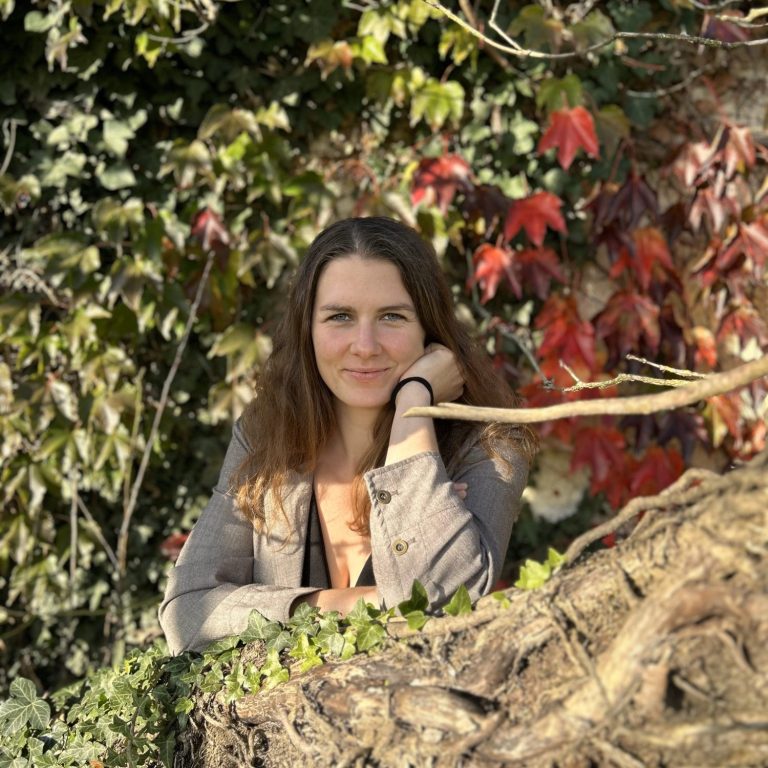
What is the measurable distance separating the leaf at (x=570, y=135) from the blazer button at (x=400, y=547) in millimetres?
1852

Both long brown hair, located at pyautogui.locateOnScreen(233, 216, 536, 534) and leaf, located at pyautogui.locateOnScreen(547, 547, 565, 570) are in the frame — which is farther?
long brown hair, located at pyautogui.locateOnScreen(233, 216, 536, 534)

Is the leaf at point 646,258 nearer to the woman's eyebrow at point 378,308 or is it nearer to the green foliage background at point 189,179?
the green foliage background at point 189,179

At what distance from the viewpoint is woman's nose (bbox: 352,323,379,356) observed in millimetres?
2049

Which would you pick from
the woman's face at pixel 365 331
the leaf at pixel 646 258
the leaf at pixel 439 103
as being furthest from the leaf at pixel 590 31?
the woman's face at pixel 365 331

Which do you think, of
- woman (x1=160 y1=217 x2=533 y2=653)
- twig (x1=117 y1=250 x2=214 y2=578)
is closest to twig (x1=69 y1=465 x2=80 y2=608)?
twig (x1=117 y1=250 x2=214 y2=578)

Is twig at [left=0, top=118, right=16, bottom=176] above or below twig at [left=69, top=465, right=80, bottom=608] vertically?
above

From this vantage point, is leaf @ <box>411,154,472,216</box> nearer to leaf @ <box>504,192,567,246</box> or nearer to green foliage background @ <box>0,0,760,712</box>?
green foliage background @ <box>0,0,760,712</box>

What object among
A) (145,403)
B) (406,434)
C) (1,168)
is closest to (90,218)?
(1,168)

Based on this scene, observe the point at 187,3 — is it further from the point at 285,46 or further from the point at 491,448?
the point at 491,448

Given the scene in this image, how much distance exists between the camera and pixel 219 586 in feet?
6.35

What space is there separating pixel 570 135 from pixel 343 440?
5.01 feet

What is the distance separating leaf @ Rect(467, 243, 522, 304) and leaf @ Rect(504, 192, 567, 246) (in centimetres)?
7

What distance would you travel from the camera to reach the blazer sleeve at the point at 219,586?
1777 mm

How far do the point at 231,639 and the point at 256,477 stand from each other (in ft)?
2.09
